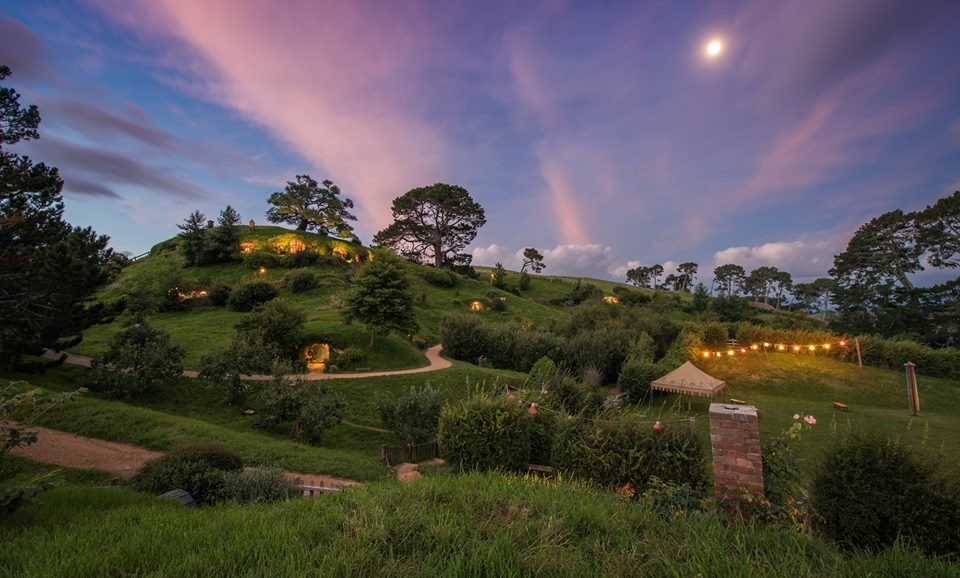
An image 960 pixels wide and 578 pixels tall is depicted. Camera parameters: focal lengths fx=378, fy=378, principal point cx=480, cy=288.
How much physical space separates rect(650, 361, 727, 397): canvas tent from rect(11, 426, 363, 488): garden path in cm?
1664

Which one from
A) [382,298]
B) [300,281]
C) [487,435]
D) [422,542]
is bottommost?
[487,435]

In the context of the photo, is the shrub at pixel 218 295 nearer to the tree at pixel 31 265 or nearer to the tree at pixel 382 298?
the tree at pixel 382 298

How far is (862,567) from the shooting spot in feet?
9.65

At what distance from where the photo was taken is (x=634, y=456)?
669cm

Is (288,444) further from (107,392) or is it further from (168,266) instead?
(168,266)

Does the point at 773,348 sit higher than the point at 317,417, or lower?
higher

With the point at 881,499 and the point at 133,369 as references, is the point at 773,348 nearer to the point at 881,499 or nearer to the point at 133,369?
the point at 881,499

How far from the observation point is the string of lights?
→ 24.6 meters

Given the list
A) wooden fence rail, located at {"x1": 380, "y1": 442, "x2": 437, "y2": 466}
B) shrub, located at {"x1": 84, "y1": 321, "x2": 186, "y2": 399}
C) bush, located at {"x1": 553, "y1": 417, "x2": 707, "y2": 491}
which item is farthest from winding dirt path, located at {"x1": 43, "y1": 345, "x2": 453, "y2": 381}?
bush, located at {"x1": 553, "y1": 417, "x2": 707, "y2": 491}

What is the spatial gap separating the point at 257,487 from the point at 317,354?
18.3 meters

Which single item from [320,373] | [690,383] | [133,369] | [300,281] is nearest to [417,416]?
[320,373]

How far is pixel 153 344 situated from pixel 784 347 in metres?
36.1

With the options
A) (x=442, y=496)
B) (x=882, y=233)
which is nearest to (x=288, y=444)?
(x=442, y=496)

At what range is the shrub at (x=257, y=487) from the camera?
668 centimetres
